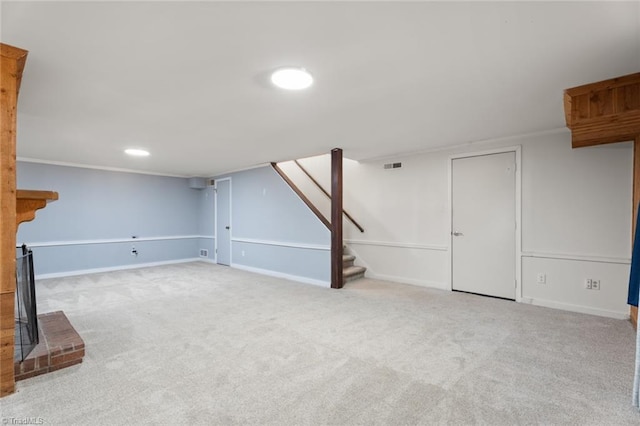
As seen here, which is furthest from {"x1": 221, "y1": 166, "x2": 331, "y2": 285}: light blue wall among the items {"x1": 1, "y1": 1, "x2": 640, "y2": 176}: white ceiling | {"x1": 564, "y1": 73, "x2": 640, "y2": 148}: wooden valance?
{"x1": 564, "y1": 73, "x2": 640, "y2": 148}: wooden valance

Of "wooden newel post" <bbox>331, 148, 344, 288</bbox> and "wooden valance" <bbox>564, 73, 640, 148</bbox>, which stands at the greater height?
"wooden valance" <bbox>564, 73, 640, 148</bbox>

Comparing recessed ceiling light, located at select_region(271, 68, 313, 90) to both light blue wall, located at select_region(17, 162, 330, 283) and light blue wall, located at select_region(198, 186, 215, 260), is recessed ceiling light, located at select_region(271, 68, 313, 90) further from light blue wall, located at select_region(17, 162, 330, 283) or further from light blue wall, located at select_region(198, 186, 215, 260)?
light blue wall, located at select_region(198, 186, 215, 260)

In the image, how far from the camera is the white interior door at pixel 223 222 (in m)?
6.90

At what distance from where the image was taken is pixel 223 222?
7.08 m

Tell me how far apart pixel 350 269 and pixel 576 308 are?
3148mm

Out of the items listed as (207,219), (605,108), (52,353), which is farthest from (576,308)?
(207,219)

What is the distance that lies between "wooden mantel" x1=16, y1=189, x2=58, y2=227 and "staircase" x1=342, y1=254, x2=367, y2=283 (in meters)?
3.93

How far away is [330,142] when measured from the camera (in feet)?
14.1

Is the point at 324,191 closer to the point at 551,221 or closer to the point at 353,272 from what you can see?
the point at 353,272

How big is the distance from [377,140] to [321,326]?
2.62 m

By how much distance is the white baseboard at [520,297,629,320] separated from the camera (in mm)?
3310

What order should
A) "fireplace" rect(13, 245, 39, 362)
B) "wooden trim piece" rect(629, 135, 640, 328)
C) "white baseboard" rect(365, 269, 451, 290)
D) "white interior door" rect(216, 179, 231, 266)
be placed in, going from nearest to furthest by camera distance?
"fireplace" rect(13, 245, 39, 362) → "wooden trim piece" rect(629, 135, 640, 328) → "white baseboard" rect(365, 269, 451, 290) → "white interior door" rect(216, 179, 231, 266)

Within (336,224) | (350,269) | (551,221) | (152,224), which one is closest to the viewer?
(551,221)

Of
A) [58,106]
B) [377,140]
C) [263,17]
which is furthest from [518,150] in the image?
[58,106]
